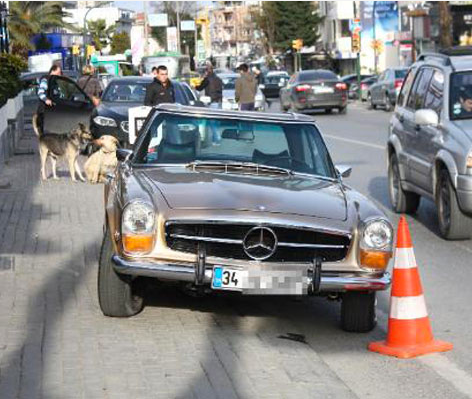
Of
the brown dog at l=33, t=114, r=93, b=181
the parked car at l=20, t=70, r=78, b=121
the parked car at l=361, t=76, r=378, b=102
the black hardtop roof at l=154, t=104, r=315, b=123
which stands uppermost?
the black hardtop roof at l=154, t=104, r=315, b=123

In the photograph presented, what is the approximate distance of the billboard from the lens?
8304 cm

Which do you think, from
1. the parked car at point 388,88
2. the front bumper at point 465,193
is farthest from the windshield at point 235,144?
the parked car at point 388,88

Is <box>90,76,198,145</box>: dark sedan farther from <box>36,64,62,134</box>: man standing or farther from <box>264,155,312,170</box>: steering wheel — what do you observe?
<box>264,155,312,170</box>: steering wheel

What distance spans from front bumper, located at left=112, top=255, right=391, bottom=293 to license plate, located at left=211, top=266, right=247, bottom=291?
0.14ft

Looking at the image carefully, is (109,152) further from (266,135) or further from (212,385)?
(212,385)

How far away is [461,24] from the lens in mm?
62219

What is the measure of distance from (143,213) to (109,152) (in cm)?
1050

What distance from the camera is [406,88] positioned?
574 inches

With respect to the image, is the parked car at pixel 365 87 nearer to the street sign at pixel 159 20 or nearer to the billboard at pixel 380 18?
the billboard at pixel 380 18

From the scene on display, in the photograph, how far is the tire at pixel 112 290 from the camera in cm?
812

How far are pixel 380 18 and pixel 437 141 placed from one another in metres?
74.1

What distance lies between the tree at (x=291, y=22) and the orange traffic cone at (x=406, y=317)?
100378mm

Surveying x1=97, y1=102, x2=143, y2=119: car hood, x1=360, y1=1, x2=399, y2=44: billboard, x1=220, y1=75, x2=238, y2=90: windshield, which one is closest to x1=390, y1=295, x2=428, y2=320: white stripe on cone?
x1=97, y1=102, x2=143, y2=119: car hood

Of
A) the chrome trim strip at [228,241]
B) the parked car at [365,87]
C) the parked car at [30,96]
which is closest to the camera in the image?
the chrome trim strip at [228,241]
